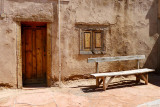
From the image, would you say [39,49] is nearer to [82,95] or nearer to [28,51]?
[28,51]

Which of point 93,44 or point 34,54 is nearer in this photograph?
point 34,54

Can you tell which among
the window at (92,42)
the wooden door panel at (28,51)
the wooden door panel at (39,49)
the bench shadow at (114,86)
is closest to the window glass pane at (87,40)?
the window at (92,42)

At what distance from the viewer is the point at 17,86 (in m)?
4.84

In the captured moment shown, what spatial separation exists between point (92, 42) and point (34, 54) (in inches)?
82.8

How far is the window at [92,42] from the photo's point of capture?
214 inches

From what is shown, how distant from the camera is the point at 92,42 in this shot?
5562mm

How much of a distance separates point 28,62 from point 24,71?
0.34 m

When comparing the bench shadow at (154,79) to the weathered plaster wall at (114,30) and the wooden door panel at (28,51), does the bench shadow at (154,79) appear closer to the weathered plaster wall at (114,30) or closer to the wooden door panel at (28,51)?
the weathered plaster wall at (114,30)

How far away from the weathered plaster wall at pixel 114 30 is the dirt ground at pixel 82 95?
0.66 metres

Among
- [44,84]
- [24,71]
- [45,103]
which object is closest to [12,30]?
[24,71]

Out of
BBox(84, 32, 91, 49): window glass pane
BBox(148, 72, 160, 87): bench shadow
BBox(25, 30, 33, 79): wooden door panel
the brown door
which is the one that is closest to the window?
BBox(84, 32, 91, 49): window glass pane

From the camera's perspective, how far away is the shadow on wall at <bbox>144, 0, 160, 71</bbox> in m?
6.35

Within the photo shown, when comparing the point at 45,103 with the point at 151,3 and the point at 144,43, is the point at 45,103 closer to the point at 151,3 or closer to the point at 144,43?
the point at 144,43

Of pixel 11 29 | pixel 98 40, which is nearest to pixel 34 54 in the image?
pixel 11 29
